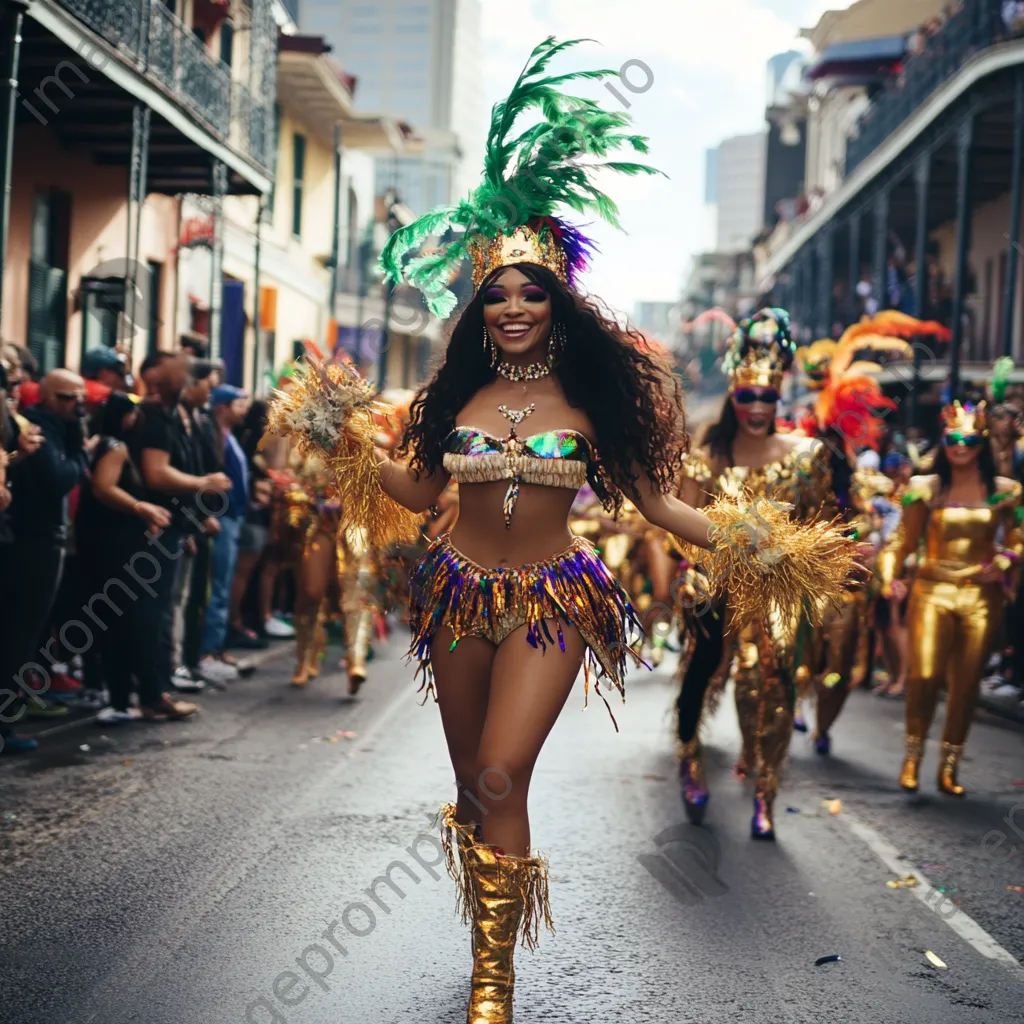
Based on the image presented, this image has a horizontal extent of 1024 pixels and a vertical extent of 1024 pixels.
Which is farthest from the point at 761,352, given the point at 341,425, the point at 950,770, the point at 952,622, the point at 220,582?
the point at 220,582

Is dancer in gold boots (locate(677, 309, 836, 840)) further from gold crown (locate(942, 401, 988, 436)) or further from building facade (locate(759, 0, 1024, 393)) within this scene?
building facade (locate(759, 0, 1024, 393))

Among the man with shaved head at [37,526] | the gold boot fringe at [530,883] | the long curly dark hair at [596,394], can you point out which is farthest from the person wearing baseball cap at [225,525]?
the gold boot fringe at [530,883]

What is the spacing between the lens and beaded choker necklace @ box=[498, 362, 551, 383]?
15.4 ft

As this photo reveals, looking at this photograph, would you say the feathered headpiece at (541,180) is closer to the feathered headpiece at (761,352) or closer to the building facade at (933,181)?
the feathered headpiece at (761,352)

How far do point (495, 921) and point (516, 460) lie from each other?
1317 millimetres

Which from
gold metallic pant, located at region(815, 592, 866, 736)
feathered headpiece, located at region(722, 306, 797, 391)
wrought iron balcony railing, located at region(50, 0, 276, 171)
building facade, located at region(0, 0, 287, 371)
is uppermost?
wrought iron balcony railing, located at region(50, 0, 276, 171)

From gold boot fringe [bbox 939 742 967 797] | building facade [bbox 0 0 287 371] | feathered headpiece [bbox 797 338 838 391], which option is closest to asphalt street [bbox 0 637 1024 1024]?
gold boot fringe [bbox 939 742 967 797]

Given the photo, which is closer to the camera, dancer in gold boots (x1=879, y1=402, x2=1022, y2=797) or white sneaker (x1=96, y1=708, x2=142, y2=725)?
dancer in gold boots (x1=879, y1=402, x2=1022, y2=797)

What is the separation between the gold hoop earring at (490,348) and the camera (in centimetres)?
474

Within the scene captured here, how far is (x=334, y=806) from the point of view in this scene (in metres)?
7.06

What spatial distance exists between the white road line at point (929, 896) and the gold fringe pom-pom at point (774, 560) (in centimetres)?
137

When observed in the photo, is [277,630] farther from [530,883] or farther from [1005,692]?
[530,883]

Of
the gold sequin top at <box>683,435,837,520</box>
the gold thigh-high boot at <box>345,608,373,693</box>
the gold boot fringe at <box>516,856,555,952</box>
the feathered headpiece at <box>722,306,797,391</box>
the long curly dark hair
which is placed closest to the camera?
the gold boot fringe at <box>516,856,555,952</box>

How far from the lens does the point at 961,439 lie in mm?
8391
